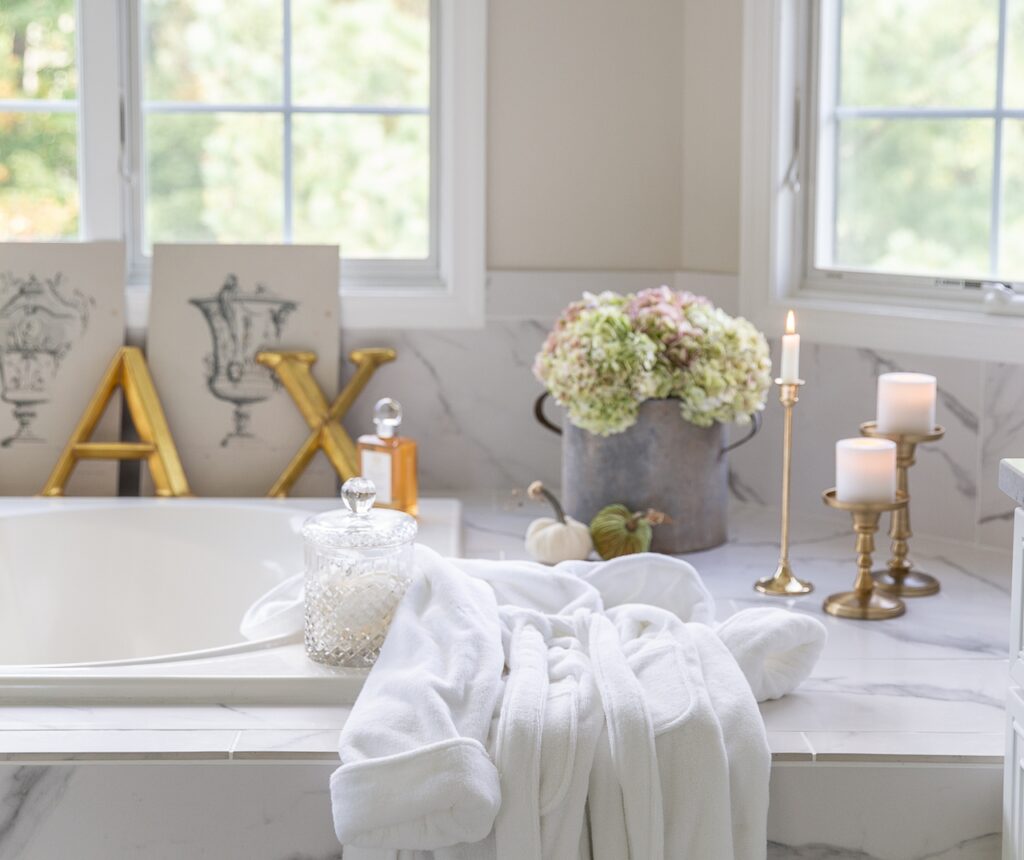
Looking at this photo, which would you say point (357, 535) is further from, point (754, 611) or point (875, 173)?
point (875, 173)

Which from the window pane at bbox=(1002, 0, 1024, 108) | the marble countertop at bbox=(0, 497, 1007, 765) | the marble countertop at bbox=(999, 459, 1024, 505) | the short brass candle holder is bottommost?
the marble countertop at bbox=(0, 497, 1007, 765)

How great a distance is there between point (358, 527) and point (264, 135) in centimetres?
143

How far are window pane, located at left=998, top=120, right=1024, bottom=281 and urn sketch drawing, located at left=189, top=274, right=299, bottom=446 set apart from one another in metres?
1.41

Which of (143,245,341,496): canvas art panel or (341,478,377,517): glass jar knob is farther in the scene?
(143,245,341,496): canvas art panel

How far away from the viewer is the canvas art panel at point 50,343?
9.42ft

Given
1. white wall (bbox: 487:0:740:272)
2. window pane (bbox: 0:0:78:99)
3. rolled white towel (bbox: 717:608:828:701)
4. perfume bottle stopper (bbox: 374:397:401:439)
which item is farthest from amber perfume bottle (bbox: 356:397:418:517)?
window pane (bbox: 0:0:78:99)

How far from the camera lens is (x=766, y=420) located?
2861 millimetres

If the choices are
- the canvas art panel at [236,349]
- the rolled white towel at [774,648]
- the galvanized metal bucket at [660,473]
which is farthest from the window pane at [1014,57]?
the canvas art panel at [236,349]

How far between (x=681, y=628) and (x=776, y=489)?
3.61 ft

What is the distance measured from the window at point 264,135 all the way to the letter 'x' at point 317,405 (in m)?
0.13

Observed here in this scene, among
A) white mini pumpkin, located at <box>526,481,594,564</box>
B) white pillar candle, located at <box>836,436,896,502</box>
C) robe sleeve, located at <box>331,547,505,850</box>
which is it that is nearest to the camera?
robe sleeve, located at <box>331,547,505,850</box>

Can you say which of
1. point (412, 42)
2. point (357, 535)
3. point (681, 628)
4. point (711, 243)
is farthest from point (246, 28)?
point (681, 628)

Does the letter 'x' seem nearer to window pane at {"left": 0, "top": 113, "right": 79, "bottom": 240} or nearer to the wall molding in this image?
the wall molding

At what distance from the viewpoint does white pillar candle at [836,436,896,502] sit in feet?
6.93
